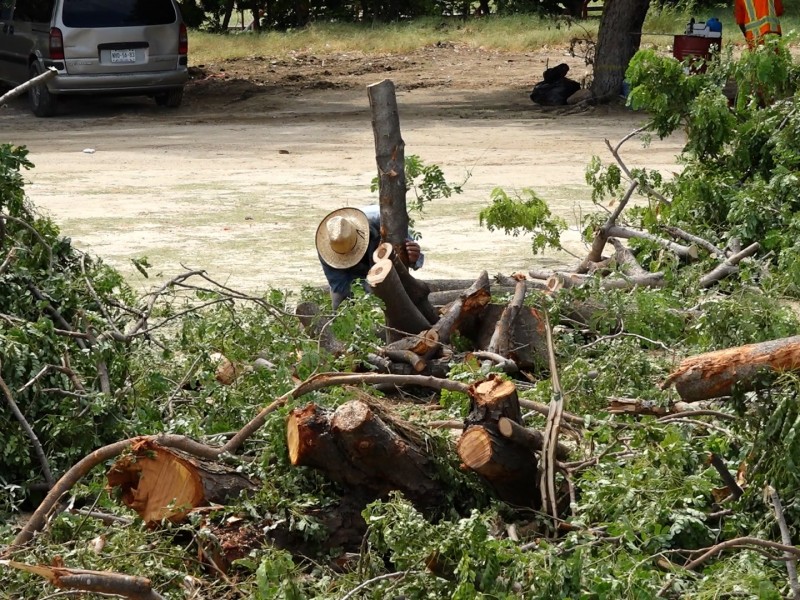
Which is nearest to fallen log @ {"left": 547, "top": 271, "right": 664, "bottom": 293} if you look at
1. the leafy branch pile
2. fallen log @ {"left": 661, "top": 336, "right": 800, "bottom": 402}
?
the leafy branch pile

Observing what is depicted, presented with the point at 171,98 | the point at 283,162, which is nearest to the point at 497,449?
the point at 283,162

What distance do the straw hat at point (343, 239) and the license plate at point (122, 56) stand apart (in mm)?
12327

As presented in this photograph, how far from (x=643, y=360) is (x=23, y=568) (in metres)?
2.96

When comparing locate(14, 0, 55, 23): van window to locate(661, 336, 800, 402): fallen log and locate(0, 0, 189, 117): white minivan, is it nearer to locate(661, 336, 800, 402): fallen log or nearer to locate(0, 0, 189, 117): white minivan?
locate(0, 0, 189, 117): white minivan

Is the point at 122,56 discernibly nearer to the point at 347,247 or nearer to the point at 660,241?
the point at 660,241

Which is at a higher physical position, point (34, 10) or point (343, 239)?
point (34, 10)

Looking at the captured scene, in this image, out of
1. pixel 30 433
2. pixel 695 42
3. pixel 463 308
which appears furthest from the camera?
pixel 695 42

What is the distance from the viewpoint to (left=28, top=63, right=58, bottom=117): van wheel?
1914 centimetres

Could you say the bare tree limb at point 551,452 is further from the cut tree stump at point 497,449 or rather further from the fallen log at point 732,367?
the fallen log at point 732,367

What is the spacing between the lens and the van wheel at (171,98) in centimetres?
2045

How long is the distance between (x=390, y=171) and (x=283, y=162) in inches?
326

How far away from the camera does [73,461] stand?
5.32m

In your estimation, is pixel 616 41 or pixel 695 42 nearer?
pixel 695 42

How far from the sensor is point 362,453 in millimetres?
4406
